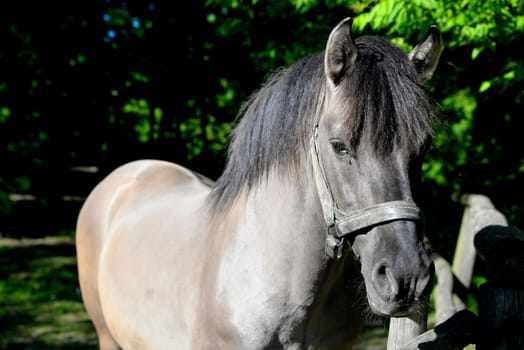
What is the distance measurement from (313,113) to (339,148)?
0.24m

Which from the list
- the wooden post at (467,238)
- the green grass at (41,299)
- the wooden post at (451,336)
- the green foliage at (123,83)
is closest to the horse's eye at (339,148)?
the wooden post at (451,336)

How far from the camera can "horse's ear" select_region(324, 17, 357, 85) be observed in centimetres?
192

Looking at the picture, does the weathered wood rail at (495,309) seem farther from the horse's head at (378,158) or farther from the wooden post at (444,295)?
the wooden post at (444,295)

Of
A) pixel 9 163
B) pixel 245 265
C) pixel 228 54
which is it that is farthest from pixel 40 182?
pixel 245 265

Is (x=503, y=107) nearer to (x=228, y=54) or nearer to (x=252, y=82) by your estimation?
(x=252, y=82)

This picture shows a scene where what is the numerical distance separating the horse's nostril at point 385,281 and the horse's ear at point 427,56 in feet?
2.32

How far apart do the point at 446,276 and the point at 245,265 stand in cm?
235

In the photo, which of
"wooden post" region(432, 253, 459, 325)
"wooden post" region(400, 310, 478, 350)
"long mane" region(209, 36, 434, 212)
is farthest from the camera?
"wooden post" region(432, 253, 459, 325)

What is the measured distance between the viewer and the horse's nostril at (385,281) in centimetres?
174

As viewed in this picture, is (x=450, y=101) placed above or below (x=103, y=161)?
above

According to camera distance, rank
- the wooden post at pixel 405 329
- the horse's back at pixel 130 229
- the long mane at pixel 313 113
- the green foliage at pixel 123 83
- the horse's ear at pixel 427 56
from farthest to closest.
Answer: the green foliage at pixel 123 83 → the horse's back at pixel 130 229 → the wooden post at pixel 405 329 → the horse's ear at pixel 427 56 → the long mane at pixel 313 113

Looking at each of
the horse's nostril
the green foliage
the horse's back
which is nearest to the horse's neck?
the horse's nostril

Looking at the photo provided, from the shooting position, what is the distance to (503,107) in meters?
5.46

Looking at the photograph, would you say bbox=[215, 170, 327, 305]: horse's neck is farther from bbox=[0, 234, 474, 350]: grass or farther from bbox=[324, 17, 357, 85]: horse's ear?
bbox=[0, 234, 474, 350]: grass
